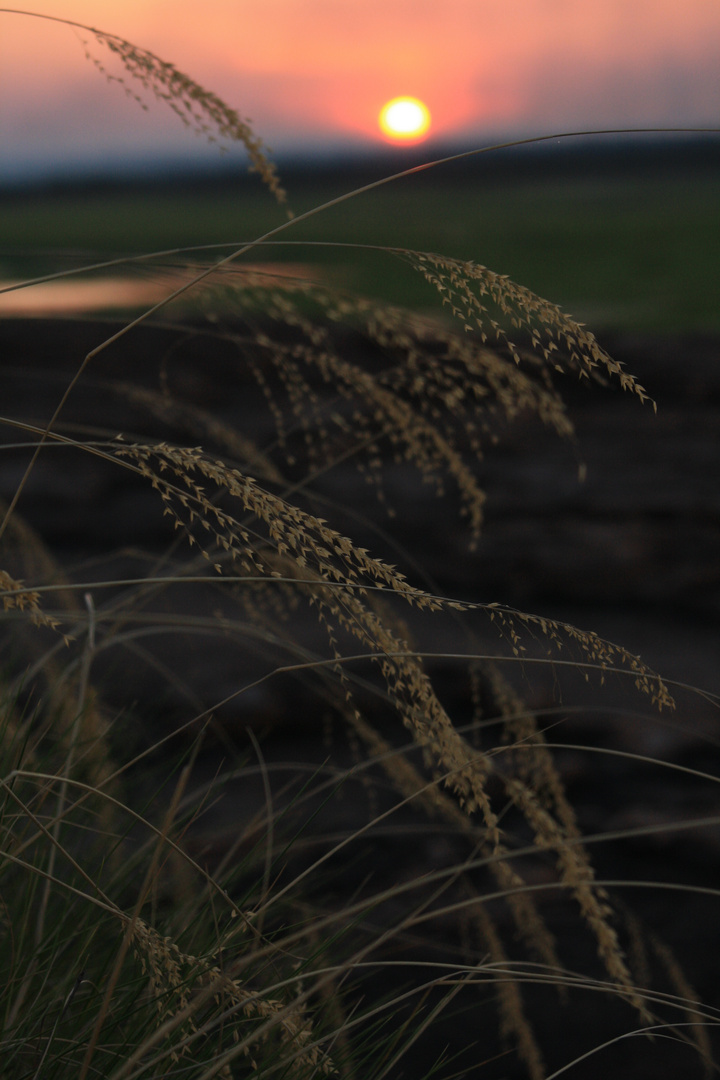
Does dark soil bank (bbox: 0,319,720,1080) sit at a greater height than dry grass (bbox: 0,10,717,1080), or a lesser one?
lesser

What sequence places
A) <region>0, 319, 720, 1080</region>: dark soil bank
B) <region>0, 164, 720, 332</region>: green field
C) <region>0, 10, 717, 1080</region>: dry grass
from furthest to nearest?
<region>0, 164, 720, 332</region>: green field < <region>0, 319, 720, 1080</region>: dark soil bank < <region>0, 10, 717, 1080</region>: dry grass

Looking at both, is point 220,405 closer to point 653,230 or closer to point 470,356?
point 470,356

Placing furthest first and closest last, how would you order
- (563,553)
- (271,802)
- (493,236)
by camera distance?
(493,236) < (563,553) < (271,802)

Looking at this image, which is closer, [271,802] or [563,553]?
[271,802]

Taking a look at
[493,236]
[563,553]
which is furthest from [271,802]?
[493,236]

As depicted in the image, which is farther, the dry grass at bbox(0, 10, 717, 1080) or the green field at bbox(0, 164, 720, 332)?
the green field at bbox(0, 164, 720, 332)

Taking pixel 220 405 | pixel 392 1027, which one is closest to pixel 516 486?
pixel 220 405

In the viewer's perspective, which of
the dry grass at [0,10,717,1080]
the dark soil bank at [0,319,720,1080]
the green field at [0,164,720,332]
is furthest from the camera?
the green field at [0,164,720,332]

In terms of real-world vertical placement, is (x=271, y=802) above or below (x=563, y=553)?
above

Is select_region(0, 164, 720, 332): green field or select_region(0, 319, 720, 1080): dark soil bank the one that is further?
select_region(0, 164, 720, 332): green field

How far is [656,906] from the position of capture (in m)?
1.33

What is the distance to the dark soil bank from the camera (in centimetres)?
130

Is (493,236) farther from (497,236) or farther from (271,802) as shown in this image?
(271,802)

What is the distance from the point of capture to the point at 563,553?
2.33 meters
